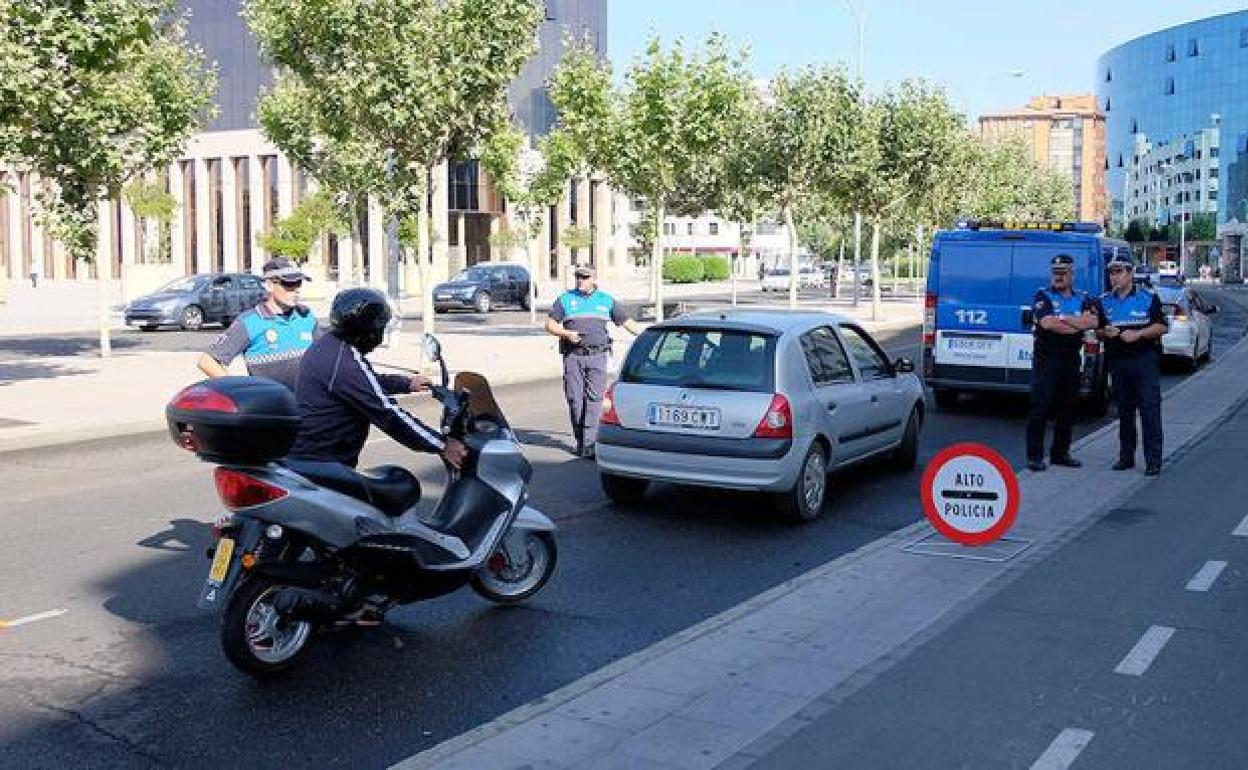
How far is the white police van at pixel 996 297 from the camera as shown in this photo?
15.1m

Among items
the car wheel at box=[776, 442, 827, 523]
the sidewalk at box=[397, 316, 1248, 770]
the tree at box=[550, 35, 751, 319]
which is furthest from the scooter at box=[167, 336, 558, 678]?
the tree at box=[550, 35, 751, 319]

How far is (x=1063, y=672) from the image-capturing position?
574cm

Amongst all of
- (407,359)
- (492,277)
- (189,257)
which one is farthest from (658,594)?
(189,257)

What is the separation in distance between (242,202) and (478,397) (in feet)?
241

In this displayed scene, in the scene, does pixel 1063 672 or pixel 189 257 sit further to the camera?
pixel 189 257

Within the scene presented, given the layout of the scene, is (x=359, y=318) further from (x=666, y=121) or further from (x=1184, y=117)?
(x=1184, y=117)

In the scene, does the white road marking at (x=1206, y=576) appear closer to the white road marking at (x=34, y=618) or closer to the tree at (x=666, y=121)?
the white road marking at (x=34, y=618)

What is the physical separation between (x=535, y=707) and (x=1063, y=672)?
235cm

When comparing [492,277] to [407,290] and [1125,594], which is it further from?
[1125,594]

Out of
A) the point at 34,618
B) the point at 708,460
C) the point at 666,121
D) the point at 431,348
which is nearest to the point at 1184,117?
the point at 666,121

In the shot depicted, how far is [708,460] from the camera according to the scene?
352 inches

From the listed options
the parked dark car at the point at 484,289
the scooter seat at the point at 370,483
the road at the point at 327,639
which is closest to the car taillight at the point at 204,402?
the scooter seat at the point at 370,483

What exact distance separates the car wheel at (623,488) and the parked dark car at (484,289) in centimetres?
3429

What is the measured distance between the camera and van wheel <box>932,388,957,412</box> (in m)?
16.8
